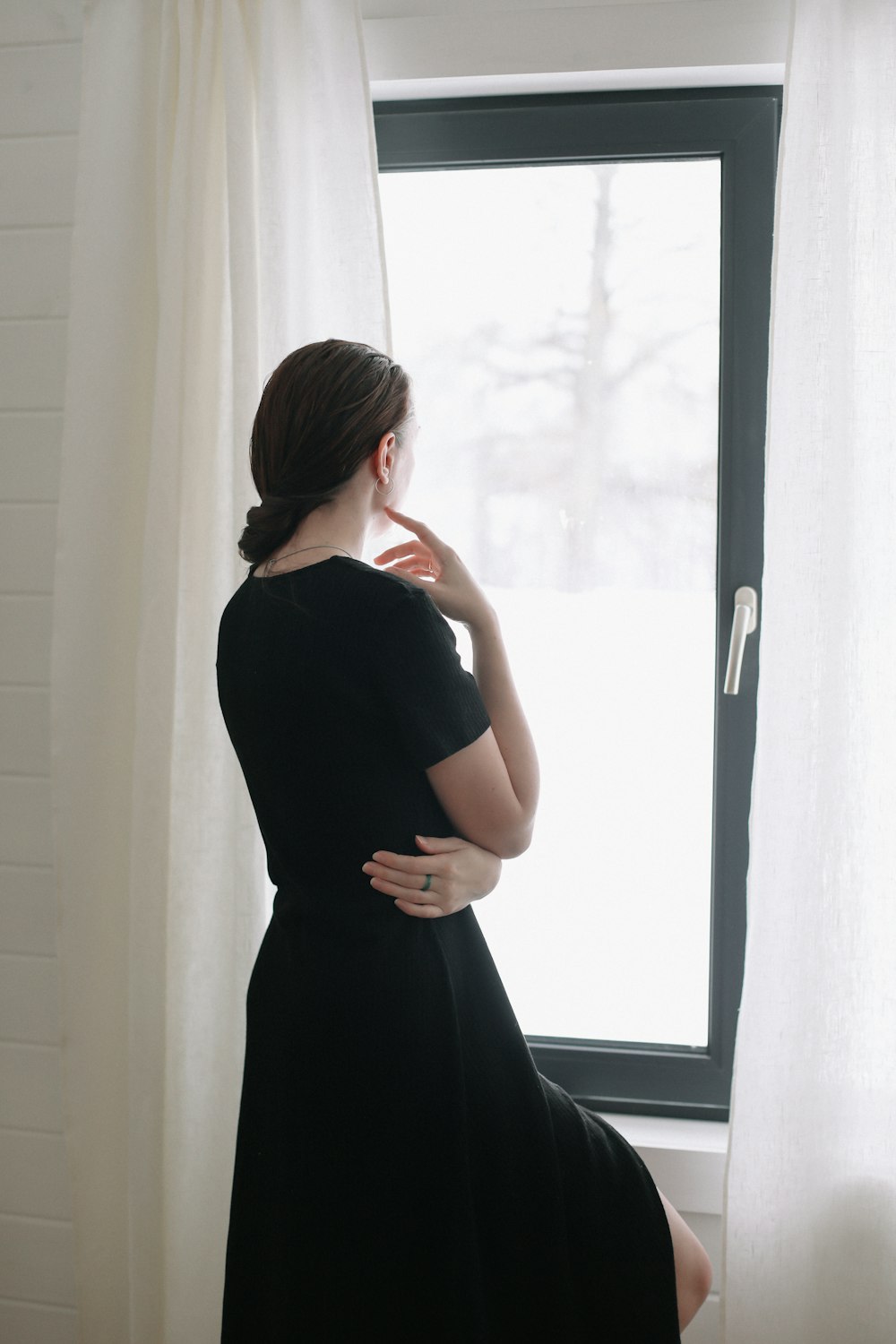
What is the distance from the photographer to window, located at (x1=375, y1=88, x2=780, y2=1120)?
177cm

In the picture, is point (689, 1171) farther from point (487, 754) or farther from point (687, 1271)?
point (487, 754)

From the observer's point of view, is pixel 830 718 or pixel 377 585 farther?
pixel 830 718

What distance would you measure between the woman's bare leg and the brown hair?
35.4 inches

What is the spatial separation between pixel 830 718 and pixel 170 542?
1040 mm

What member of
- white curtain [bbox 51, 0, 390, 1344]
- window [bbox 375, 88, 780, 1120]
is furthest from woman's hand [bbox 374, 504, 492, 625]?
window [bbox 375, 88, 780, 1120]

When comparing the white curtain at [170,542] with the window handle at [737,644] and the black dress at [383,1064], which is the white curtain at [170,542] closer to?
the black dress at [383,1064]

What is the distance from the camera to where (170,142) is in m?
1.61

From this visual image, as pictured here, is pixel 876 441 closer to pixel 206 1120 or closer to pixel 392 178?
pixel 392 178

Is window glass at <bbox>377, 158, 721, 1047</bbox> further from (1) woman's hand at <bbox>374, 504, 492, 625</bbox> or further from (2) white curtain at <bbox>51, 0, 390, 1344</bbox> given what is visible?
Result: (1) woman's hand at <bbox>374, 504, 492, 625</bbox>

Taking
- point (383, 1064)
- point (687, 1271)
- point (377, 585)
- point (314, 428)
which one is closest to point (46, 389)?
point (314, 428)

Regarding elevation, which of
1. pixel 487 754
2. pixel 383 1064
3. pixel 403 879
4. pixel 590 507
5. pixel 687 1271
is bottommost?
pixel 687 1271

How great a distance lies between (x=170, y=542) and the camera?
5.28ft

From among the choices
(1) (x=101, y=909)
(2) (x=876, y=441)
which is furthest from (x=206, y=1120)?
(2) (x=876, y=441)

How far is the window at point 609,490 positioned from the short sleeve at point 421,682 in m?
0.83
